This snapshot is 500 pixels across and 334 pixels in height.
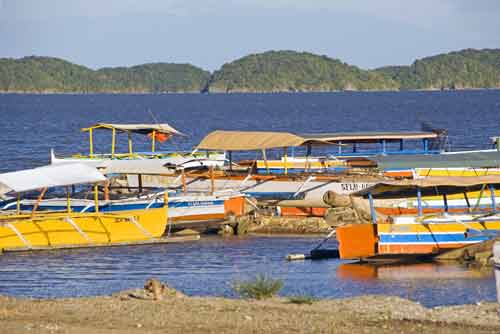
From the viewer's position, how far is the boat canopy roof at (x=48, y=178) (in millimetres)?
25578

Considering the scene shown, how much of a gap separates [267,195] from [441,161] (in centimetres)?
544

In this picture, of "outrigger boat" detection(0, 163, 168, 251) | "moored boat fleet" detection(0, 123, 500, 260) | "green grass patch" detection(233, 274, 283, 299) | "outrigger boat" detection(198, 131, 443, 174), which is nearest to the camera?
"green grass patch" detection(233, 274, 283, 299)

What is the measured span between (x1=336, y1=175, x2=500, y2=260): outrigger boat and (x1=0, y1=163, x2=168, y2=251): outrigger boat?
584cm

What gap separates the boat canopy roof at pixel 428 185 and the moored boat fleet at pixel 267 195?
29 millimetres

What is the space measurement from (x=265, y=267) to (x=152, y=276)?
8.69ft

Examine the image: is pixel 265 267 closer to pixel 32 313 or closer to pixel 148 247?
pixel 148 247

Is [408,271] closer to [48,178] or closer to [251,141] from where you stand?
[48,178]

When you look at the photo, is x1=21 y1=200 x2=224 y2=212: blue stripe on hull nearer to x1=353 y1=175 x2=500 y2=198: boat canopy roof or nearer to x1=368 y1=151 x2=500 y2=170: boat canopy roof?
x1=368 y1=151 x2=500 y2=170: boat canopy roof

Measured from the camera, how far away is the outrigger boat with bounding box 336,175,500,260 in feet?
78.8

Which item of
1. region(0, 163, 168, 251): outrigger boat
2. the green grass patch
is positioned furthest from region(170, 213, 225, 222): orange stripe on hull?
the green grass patch

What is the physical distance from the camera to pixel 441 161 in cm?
3281

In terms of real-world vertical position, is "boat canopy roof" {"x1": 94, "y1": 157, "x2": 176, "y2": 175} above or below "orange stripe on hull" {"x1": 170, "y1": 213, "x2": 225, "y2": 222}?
above

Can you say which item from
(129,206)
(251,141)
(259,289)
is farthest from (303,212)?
(259,289)

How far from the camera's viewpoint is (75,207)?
30.2 m
